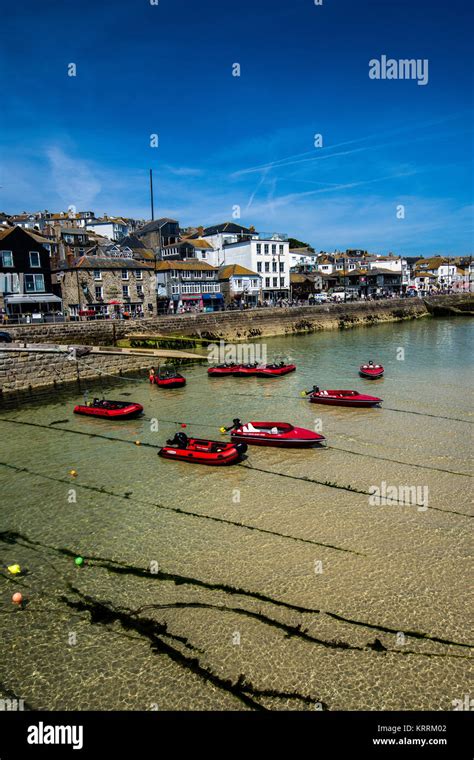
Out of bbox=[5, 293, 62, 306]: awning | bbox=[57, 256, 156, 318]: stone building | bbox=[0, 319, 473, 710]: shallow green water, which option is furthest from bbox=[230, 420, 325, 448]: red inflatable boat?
bbox=[5, 293, 62, 306]: awning

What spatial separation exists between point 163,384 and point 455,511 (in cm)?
2682

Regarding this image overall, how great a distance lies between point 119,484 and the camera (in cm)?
1945

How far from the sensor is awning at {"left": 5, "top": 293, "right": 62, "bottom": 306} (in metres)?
53.5

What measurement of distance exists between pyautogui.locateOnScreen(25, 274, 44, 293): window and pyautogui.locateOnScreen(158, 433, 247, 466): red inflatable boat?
44233 mm

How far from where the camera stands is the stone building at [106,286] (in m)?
60.2

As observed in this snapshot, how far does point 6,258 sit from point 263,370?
120 ft

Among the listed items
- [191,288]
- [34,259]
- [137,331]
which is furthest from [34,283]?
[191,288]

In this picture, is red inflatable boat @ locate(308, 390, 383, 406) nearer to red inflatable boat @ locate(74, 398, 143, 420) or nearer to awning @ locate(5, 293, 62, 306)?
red inflatable boat @ locate(74, 398, 143, 420)

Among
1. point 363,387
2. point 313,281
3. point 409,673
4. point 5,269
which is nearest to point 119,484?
point 409,673

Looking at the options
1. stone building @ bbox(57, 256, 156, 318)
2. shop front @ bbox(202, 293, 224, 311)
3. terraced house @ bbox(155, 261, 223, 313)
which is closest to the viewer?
stone building @ bbox(57, 256, 156, 318)

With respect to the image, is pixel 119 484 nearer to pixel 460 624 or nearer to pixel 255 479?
pixel 255 479

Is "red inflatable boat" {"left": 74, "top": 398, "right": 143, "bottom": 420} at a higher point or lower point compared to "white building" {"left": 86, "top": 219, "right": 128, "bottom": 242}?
lower

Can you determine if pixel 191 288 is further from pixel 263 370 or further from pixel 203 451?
pixel 203 451

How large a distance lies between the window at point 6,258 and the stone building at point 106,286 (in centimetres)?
739
